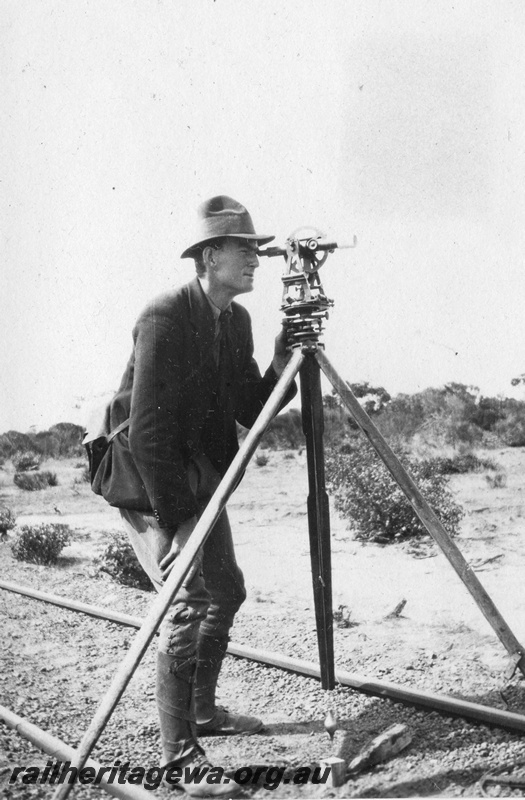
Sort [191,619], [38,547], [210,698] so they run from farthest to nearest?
[38,547] → [210,698] → [191,619]

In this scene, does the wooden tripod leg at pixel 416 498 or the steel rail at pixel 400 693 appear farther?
the steel rail at pixel 400 693

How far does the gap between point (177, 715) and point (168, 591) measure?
0.66m

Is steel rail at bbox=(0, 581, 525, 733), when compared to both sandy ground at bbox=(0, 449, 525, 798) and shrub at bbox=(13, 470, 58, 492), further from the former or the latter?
shrub at bbox=(13, 470, 58, 492)

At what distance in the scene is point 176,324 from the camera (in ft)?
10.8

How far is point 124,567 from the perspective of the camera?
25.7 ft

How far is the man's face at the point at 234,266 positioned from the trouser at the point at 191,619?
838 mm

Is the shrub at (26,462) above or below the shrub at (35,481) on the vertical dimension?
above

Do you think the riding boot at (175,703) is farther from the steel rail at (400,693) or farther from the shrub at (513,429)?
the shrub at (513,429)

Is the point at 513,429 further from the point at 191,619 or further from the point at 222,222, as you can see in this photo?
the point at 191,619

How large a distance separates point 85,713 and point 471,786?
222 centimetres

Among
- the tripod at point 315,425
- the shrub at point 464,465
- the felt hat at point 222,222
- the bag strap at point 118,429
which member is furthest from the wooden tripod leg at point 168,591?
the shrub at point 464,465

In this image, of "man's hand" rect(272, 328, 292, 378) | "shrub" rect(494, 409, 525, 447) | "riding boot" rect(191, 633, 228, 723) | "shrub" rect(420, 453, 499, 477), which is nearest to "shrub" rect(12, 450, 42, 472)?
"shrub" rect(420, 453, 499, 477)

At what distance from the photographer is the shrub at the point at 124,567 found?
769 cm

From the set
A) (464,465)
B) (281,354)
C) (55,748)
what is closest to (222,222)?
(281,354)
